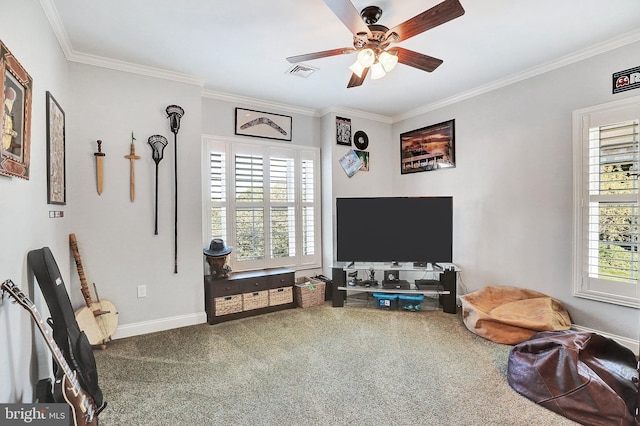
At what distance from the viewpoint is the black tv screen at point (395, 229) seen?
12.2 feet

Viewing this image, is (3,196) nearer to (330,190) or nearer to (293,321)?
(293,321)

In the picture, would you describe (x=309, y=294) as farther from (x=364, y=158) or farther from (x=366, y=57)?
(x=366, y=57)

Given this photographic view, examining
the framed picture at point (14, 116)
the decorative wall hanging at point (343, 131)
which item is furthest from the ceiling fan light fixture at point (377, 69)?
the decorative wall hanging at point (343, 131)

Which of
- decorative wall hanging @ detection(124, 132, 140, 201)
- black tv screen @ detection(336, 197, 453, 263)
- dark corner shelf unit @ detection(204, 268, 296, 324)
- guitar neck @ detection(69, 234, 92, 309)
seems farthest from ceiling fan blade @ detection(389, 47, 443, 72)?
guitar neck @ detection(69, 234, 92, 309)

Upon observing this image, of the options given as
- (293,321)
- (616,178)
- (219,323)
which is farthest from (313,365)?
(616,178)

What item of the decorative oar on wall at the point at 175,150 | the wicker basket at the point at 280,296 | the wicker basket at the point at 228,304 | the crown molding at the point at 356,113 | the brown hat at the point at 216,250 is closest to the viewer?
the decorative oar on wall at the point at 175,150

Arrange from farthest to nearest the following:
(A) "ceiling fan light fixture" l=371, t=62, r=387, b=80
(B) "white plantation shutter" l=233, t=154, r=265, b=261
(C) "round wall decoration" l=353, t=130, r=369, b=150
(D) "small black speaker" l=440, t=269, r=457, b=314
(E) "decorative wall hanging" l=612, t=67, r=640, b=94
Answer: (C) "round wall decoration" l=353, t=130, r=369, b=150 → (B) "white plantation shutter" l=233, t=154, r=265, b=261 → (D) "small black speaker" l=440, t=269, r=457, b=314 → (E) "decorative wall hanging" l=612, t=67, r=640, b=94 → (A) "ceiling fan light fixture" l=371, t=62, r=387, b=80

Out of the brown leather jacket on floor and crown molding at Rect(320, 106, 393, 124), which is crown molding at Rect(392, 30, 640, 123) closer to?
crown molding at Rect(320, 106, 393, 124)

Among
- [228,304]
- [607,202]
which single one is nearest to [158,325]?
[228,304]

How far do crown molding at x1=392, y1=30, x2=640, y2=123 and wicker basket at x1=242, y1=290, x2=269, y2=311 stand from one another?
3219mm

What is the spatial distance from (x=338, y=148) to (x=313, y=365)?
285 cm

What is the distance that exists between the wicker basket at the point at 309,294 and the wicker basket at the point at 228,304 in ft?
Answer: 2.45

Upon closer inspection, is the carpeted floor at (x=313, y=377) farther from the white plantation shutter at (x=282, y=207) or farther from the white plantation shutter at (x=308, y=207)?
the white plantation shutter at (x=308, y=207)

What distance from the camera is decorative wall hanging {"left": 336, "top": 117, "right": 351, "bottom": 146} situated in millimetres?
4324
